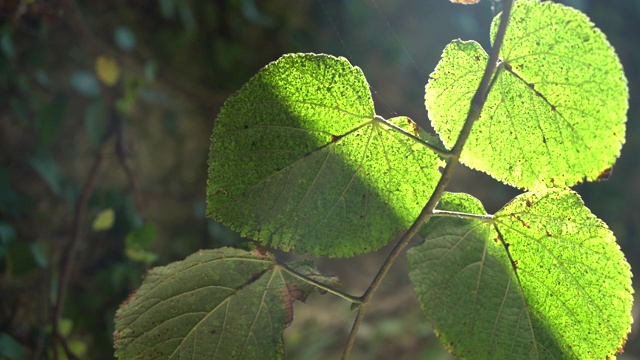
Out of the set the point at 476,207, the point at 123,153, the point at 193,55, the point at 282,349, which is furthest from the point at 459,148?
the point at 193,55

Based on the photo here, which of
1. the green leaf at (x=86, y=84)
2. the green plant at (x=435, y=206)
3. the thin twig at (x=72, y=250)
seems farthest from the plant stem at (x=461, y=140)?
the green leaf at (x=86, y=84)

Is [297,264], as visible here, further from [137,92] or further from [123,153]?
[137,92]

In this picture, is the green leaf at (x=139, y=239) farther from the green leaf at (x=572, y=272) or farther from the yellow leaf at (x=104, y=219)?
the green leaf at (x=572, y=272)

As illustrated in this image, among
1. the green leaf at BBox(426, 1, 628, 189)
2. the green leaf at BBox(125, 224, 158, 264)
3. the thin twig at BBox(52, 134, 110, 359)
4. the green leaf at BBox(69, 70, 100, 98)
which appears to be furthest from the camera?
the green leaf at BBox(69, 70, 100, 98)

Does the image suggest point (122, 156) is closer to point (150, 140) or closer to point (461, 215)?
point (150, 140)

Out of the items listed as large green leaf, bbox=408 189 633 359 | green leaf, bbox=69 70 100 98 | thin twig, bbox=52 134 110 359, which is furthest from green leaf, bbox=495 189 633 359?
green leaf, bbox=69 70 100 98

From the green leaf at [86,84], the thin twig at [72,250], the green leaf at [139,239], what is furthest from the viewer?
the green leaf at [86,84]

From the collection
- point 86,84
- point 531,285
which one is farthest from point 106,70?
point 531,285

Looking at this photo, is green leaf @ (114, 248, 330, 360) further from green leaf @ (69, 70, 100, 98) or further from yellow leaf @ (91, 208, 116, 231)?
green leaf @ (69, 70, 100, 98)
